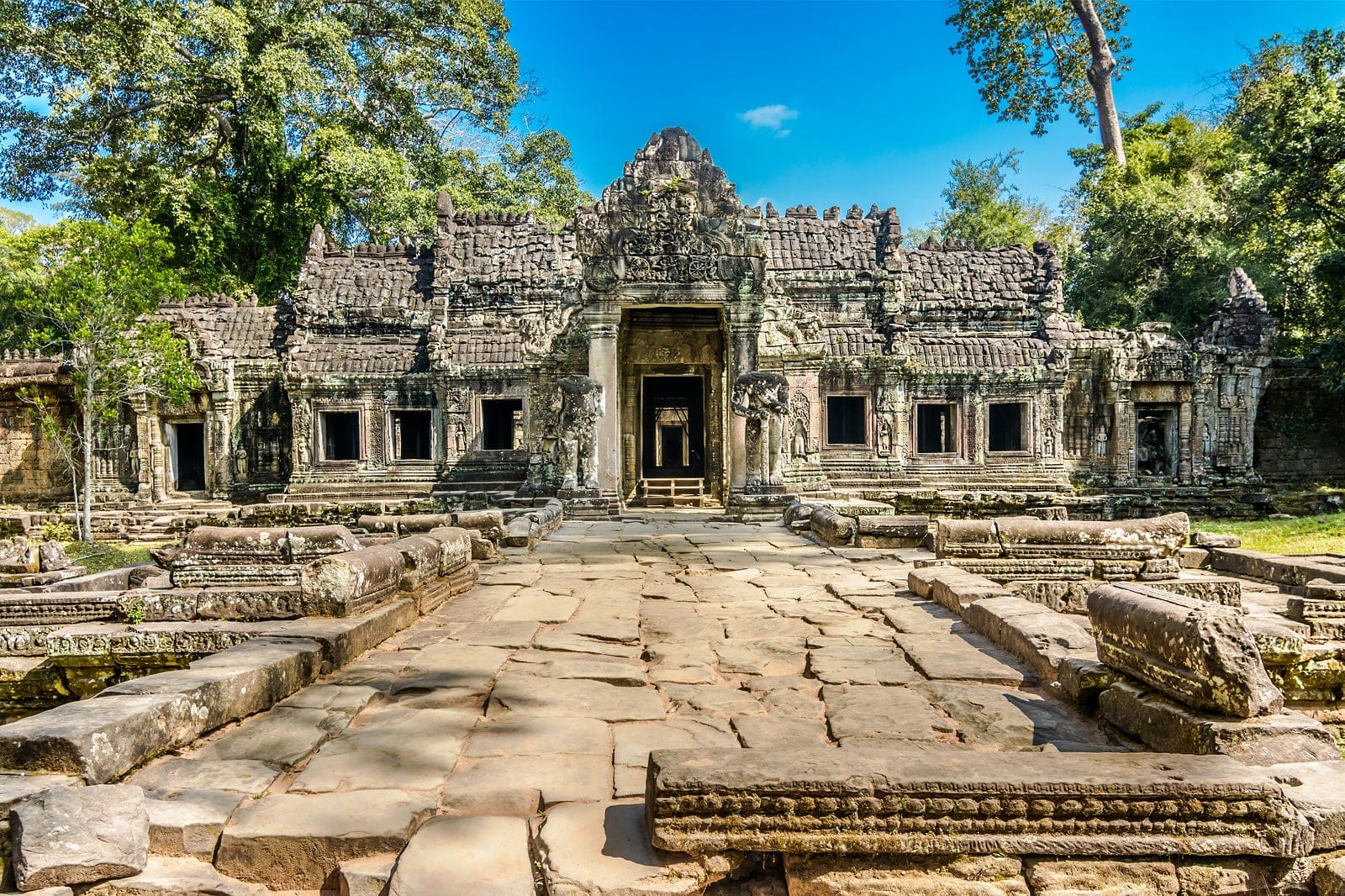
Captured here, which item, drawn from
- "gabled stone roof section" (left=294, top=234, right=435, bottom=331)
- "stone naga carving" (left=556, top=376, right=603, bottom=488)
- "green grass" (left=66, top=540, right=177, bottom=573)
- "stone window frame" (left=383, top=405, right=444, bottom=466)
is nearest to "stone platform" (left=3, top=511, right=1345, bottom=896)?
"stone naga carving" (left=556, top=376, right=603, bottom=488)

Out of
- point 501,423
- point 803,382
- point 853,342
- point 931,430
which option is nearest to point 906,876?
point 803,382

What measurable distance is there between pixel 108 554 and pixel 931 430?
55.3 feet

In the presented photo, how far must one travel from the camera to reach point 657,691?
367 centimetres

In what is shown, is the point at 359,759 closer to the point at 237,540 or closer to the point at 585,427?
the point at 237,540

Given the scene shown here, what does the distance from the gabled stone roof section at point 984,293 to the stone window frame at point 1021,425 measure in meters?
1.90

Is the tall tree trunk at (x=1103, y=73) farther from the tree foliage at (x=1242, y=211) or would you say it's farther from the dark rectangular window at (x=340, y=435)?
the dark rectangular window at (x=340, y=435)

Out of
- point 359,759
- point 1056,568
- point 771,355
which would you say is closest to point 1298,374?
point 771,355

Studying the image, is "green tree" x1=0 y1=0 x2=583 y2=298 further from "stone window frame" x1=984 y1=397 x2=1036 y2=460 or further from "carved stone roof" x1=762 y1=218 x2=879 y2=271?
"stone window frame" x1=984 y1=397 x2=1036 y2=460

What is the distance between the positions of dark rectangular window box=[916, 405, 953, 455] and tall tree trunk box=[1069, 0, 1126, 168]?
47.7 ft

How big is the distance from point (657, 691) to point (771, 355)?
34.7 feet

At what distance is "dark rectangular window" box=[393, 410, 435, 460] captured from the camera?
18.0 metres

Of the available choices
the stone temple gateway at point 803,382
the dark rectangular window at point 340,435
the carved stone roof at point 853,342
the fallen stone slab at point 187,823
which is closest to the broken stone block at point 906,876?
the fallen stone slab at point 187,823

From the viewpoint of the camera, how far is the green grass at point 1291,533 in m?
11.5

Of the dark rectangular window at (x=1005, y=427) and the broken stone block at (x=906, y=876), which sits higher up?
the dark rectangular window at (x=1005, y=427)
